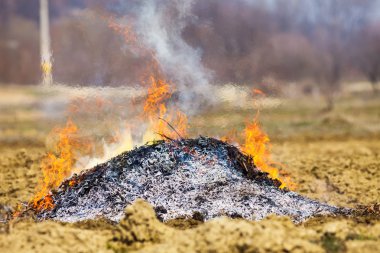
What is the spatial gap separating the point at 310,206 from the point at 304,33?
54.5 feet

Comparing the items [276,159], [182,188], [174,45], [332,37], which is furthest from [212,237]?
[332,37]

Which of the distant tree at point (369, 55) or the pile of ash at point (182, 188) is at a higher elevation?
the distant tree at point (369, 55)

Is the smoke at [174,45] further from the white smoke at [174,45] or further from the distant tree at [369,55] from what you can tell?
the distant tree at [369,55]

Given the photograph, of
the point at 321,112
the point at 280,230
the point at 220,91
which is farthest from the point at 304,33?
the point at 280,230

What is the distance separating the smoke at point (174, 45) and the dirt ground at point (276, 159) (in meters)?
1.78

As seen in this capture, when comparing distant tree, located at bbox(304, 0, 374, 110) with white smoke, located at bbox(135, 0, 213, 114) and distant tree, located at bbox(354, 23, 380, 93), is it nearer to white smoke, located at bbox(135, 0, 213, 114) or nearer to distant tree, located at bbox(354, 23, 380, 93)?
distant tree, located at bbox(354, 23, 380, 93)

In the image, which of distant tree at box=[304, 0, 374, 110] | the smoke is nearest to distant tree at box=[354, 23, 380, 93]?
distant tree at box=[304, 0, 374, 110]

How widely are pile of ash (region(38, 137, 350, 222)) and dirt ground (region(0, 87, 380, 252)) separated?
555 millimetres

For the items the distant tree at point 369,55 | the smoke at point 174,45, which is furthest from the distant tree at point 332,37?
the smoke at point 174,45

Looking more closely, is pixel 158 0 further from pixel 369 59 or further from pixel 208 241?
pixel 369 59

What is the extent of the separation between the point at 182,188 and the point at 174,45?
3696mm

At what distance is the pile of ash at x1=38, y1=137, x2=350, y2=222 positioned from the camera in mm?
8734

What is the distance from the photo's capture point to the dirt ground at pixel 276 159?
660 centimetres

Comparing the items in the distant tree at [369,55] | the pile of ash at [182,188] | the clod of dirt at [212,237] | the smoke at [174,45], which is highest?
the distant tree at [369,55]
